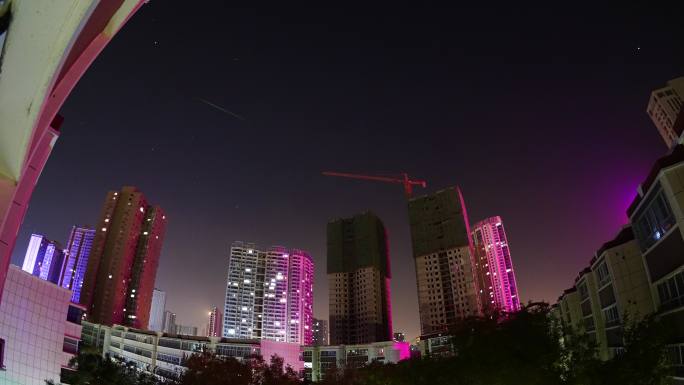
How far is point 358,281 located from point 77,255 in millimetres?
81000

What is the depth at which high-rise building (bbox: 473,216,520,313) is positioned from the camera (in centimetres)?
12950

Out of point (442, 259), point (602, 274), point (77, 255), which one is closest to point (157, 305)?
point (77, 255)

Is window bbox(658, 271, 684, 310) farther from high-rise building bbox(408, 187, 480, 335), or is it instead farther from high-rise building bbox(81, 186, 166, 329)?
high-rise building bbox(81, 186, 166, 329)

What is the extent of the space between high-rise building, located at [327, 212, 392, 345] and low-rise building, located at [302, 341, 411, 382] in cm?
3098

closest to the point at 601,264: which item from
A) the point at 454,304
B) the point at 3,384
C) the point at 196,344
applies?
the point at 3,384

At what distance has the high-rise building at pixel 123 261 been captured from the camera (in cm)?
9781

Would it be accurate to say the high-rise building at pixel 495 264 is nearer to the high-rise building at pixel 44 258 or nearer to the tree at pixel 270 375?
the tree at pixel 270 375

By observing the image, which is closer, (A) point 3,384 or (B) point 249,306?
(A) point 3,384

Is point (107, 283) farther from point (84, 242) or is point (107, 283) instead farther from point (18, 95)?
point (18, 95)

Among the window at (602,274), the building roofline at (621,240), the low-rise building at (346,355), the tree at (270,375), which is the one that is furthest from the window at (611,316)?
the low-rise building at (346,355)

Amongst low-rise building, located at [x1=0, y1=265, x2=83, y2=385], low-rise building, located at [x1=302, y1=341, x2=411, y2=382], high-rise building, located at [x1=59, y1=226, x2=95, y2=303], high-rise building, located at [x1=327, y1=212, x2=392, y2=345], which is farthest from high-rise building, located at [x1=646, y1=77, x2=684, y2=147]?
high-rise building, located at [x1=59, y1=226, x2=95, y2=303]

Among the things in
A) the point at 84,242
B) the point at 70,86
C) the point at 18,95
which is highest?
the point at 84,242

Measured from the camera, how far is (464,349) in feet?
67.1

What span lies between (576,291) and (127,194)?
10079 centimetres
